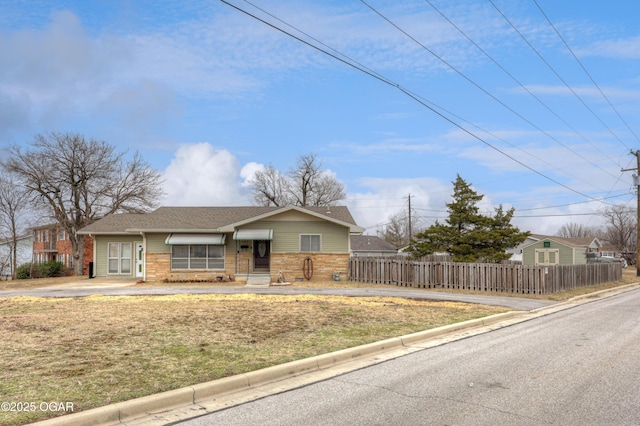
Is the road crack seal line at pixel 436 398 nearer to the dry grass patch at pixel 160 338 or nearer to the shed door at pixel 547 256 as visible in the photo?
the dry grass patch at pixel 160 338

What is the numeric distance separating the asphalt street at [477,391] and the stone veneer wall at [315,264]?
17572mm

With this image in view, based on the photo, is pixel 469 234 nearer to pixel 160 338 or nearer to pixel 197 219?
pixel 197 219

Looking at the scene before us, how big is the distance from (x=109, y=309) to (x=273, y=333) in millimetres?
5834

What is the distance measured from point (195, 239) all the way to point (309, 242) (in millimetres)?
6258

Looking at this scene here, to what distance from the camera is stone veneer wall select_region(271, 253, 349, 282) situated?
27250 mm

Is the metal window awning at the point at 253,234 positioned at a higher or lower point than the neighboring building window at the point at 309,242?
higher

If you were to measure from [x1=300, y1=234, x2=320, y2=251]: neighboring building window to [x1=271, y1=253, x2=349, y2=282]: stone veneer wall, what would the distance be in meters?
0.35

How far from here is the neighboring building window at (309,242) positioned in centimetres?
2752

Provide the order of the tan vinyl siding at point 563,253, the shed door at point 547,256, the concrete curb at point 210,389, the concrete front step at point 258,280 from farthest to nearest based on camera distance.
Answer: the shed door at point 547,256
the tan vinyl siding at point 563,253
the concrete front step at point 258,280
the concrete curb at point 210,389

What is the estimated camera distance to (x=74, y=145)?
3881 cm

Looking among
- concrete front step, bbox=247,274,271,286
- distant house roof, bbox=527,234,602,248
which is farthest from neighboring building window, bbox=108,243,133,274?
distant house roof, bbox=527,234,602,248

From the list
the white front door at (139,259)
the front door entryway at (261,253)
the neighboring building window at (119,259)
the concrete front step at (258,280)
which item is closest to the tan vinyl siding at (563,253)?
the front door entryway at (261,253)

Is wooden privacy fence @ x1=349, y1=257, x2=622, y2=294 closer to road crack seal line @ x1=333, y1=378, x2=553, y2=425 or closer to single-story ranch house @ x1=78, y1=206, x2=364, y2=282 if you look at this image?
single-story ranch house @ x1=78, y1=206, x2=364, y2=282

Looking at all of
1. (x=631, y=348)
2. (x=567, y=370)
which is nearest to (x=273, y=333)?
(x=567, y=370)
